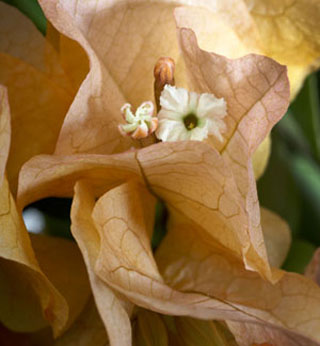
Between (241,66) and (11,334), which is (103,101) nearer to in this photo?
(241,66)

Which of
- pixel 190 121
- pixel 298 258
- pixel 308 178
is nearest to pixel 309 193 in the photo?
pixel 308 178

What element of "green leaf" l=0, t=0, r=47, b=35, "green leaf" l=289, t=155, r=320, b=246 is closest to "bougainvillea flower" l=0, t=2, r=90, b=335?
"green leaf" l=0, t=0, r=47, b=35

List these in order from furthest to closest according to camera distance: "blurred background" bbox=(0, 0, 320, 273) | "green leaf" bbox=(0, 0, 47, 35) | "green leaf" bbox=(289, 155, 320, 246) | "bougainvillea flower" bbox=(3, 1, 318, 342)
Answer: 1. "green leaf" bbox=(289, 155, 320, 246)
2. "blurred background" bbox=(0, 0, 320, 273)
3. "green leaf" bbox=(0, 0, 47, 35)
4. "bougainvillea flower" bbox=(3, 1, 318, 342)

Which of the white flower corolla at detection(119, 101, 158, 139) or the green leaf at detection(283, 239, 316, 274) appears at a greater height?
the white flower corolla at detection(119, 101, 158, 139)

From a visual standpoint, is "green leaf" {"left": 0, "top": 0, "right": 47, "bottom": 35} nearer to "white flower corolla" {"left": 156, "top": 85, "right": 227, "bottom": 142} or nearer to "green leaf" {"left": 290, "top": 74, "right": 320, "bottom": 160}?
"white flower corolla" {"left": 156, "top": 85, "right": 227, "bottom": 142}

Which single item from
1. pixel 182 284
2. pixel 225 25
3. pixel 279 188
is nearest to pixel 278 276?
pixel 182 284

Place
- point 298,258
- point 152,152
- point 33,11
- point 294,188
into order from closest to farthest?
point 152,152 < point 33,11 < point 298,258 < point 294,188

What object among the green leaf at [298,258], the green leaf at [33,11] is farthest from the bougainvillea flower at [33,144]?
the green leaf at [298,258]

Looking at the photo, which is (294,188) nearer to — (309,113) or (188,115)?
(309,113)
